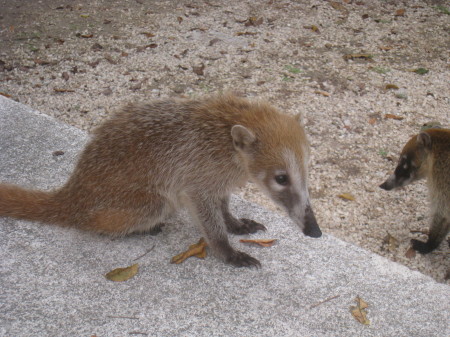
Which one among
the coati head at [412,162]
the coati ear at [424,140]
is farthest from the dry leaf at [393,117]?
the coati ear at [424,140]

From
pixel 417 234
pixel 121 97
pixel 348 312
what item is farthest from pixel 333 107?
pixel 348 312

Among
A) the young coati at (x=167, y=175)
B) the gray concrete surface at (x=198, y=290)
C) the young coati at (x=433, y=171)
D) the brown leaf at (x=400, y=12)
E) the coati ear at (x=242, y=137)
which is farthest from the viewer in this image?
the brown leaf at (x=400, y=12)

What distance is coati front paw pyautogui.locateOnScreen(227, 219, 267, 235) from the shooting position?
143 inches

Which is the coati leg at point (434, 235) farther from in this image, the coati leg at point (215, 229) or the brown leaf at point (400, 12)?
the brown leaf at point (400, 12)

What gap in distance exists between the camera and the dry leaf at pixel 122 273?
123 inches

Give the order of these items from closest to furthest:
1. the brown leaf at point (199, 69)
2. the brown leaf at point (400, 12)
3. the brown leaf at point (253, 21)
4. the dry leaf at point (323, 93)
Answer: the dry leaf at point (323, 93)
the brown leaf at point (199, 69)
the brown leaf at point (253, 21)
the brown leaf at point (400, 12)

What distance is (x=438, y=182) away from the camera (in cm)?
410

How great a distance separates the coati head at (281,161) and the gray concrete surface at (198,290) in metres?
0.39

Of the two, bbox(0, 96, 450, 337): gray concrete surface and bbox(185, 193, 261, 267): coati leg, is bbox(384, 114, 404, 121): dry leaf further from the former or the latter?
bbox(185, 193, 261, 267): coati leg

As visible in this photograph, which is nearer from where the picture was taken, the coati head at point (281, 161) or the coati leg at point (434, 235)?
the coati head at point (281, 161)

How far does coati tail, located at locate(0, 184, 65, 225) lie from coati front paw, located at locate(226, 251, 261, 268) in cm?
122

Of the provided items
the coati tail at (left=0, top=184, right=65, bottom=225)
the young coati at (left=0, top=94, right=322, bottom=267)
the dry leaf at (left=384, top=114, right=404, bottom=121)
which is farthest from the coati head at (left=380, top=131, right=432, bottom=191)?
the coati tail at (left=0, top=184, right=65, bottom=225)

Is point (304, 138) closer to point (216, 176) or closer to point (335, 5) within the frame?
point (216, 176)

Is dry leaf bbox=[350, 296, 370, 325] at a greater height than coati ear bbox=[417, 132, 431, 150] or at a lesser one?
lesser
